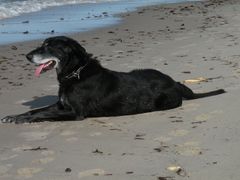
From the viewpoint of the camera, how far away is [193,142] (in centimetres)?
529

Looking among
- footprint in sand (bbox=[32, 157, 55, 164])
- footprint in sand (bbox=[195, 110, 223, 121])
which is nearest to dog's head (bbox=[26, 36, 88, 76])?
footprint in sand (bbox=[195, 110, 223, 121])

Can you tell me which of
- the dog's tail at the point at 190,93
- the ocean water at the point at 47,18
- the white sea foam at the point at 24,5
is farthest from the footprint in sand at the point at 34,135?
the white sea foam at the point at 24,5

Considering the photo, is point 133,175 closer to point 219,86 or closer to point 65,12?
point 219,86

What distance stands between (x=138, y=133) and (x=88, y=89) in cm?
115

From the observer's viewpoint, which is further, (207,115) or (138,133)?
(207,115)

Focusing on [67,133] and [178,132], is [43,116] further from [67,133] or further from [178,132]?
[178,132]

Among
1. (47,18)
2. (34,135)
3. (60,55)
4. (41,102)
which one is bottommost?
(47,18)

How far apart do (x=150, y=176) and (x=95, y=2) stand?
23.4m

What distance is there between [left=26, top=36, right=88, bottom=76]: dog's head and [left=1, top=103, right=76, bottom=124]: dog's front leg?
0.47 m

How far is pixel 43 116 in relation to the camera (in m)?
6.49

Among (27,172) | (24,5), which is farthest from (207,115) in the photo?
(24,5)

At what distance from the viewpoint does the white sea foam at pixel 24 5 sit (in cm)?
2103

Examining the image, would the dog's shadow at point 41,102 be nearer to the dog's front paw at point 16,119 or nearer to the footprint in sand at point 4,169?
the dog's front paw at point 16,119

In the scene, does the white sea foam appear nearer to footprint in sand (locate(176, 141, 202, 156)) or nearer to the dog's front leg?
the dog's front leg
